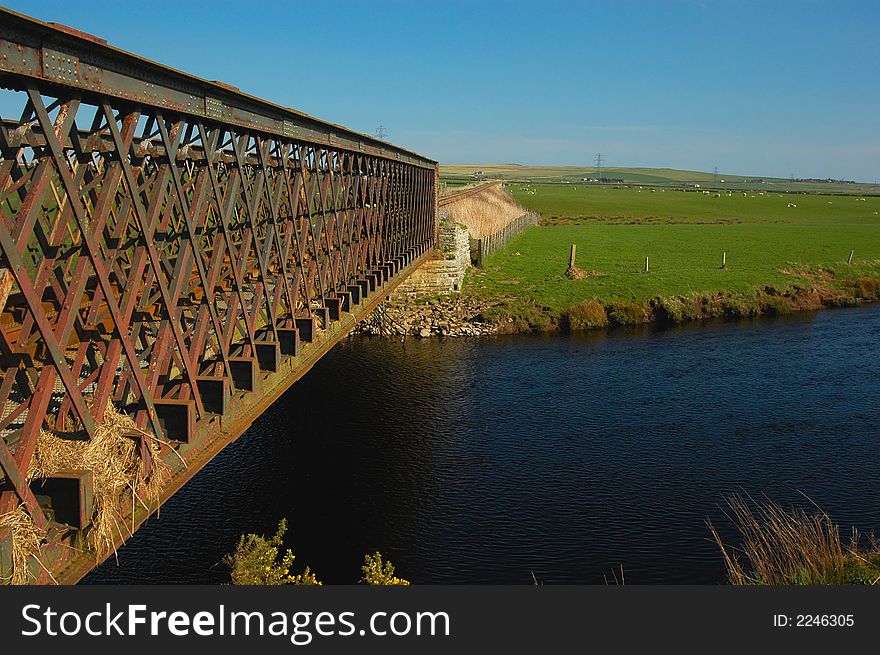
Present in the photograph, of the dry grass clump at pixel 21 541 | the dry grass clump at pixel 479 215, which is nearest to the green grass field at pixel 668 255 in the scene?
the dry grass clump at pixel 479 215

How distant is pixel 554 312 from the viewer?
42844 millimetres

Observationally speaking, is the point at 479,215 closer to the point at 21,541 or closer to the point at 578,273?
the point at 578,273

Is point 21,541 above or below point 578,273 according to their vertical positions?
above

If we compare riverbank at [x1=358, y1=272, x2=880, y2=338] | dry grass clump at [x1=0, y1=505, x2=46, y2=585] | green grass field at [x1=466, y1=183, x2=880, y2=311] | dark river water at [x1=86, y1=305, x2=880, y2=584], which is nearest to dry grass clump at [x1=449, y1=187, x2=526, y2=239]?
green grass field at [x1=466, y1=183, x2=880, y2=311]

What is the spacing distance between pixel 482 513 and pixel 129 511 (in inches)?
527

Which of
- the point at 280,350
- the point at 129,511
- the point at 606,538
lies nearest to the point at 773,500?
the point at 606,538

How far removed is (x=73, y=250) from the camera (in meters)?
7.82

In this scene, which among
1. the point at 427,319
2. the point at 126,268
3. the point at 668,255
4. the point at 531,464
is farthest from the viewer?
the point at 668,255

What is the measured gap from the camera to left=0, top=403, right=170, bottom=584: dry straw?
6.56m

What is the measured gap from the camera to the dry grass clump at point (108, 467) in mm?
7285

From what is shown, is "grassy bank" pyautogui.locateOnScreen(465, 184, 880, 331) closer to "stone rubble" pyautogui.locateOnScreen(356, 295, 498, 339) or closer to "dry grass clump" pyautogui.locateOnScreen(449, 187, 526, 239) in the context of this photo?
"stone rubble" pyautogui.locateOnScreen(356, 295, 498, 339)

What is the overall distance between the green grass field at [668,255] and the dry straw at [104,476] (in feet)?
119

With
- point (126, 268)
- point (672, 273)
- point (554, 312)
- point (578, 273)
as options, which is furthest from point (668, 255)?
point (126, 268)

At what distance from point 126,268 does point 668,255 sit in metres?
55.5
